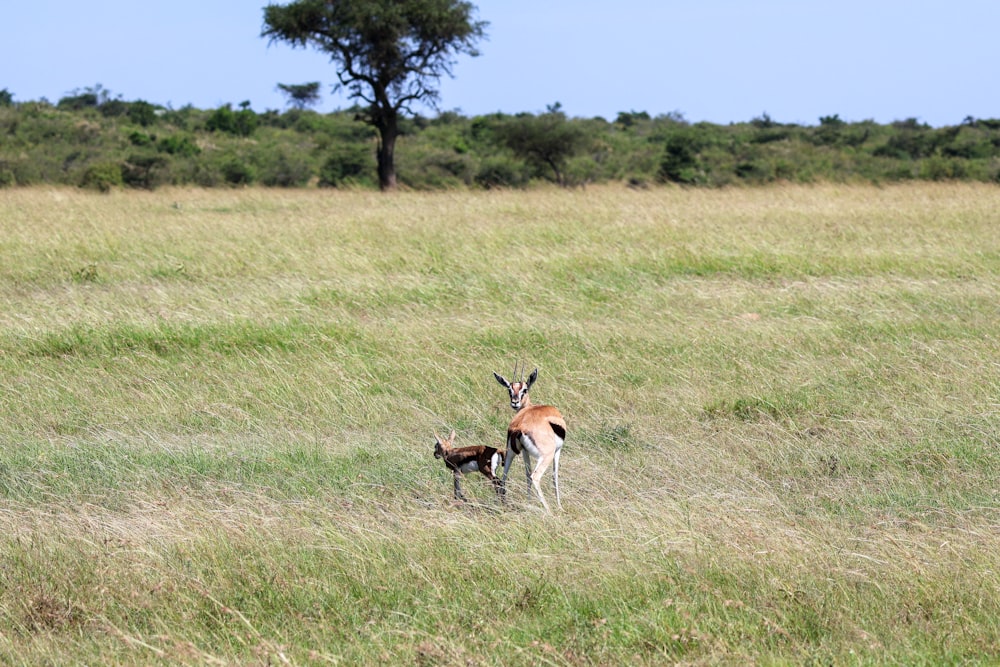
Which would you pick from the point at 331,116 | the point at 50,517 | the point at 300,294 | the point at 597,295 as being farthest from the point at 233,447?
the point at 331,116

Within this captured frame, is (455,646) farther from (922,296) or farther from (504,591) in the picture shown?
(922,296)

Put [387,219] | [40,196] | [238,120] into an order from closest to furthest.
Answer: [387,219]
[40,196]
[238,120]

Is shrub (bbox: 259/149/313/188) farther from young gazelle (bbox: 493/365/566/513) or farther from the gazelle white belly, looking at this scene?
the gazelle white belly

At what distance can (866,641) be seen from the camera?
149 inches

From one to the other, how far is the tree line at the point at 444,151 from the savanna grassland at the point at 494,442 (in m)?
9.75

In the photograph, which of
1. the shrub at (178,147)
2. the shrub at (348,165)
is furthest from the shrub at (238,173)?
the shrub at (178,147)

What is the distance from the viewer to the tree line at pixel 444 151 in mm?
26594

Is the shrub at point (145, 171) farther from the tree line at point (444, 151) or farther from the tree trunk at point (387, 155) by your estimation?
the tree trunk at point (387, 155)

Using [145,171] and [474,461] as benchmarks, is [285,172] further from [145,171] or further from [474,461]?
[474,461]

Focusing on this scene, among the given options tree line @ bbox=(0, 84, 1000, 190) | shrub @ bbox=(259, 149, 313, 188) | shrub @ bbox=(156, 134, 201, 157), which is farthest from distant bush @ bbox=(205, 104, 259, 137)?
shrub @ bbox=(259, 149, 313, 188)

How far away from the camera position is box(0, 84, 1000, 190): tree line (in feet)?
87.2

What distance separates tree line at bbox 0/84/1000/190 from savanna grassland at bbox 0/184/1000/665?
975 centimetres

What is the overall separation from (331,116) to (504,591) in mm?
48498

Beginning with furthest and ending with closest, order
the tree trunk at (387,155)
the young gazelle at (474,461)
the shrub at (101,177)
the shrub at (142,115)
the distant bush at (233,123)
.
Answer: the shrub at (142,115), the distant bush at (233,123), the tree trunk at (387,155), the shrub at (101,177), the young gazelle at (474,461)
